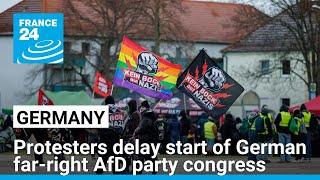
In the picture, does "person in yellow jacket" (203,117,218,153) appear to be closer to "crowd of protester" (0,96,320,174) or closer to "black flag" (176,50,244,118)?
"crowd of protester" (0,96,320,174)

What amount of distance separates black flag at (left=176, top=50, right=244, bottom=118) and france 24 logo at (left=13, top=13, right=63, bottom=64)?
4.00 m

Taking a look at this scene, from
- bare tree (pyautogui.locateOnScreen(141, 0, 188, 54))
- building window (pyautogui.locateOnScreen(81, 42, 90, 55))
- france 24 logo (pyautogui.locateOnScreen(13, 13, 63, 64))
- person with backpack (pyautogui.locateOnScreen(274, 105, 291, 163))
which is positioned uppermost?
bare tree (pyautogui.locateOnScreen(141, 0, 188, 54))

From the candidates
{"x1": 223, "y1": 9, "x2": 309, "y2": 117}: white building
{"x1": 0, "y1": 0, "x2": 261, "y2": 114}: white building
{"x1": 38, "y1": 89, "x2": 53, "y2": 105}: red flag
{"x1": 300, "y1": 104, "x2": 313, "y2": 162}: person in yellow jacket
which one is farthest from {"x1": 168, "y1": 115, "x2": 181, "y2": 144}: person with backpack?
{"x1": 223, "y1": 9, "x2": 309, "y2": 117}: white building

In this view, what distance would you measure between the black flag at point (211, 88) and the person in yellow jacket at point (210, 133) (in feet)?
17.3

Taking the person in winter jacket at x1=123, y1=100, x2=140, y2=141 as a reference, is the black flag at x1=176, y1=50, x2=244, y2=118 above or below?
above

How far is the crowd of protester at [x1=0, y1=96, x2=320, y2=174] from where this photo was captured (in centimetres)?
1950

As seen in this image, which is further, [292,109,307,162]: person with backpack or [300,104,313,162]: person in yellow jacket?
[300,104,313,162]: person in yellow jacket

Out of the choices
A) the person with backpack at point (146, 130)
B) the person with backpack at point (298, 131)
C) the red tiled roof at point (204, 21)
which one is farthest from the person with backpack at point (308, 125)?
the red tiled roof at point (204, 21)

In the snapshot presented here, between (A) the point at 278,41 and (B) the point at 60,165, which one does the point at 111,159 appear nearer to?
(B) the point at 60,165

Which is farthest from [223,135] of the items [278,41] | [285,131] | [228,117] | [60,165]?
[278,41]

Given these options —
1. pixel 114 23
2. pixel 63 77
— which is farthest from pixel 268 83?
pixel 114 23

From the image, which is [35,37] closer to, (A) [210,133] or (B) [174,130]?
(A) [210,133]

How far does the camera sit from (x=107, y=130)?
19.2 metres

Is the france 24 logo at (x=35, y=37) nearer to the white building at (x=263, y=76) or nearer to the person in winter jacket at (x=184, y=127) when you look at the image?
the person in winter jacket at (x=184, y=127)
